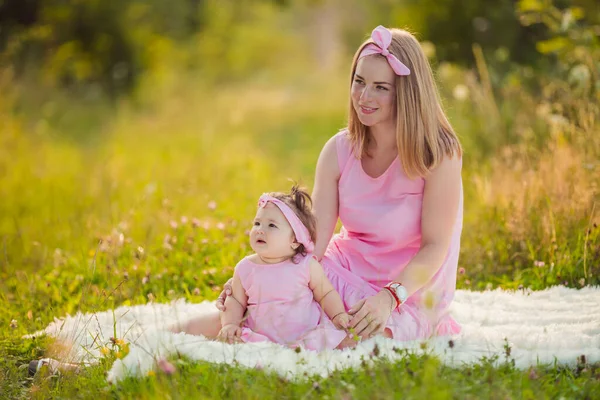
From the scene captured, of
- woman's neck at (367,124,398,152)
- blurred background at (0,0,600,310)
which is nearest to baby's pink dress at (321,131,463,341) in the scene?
woman's neck at (367,124,398,152)

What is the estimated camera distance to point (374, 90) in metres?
3.47

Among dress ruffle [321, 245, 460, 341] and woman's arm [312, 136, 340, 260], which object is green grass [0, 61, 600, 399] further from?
woman's arm [312, 136, 340, 260]

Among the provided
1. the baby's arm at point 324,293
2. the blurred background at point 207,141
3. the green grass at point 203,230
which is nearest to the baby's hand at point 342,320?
the baby's arm at point 324,293

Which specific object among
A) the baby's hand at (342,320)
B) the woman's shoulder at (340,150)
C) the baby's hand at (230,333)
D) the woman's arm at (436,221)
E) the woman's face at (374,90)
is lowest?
the baby's hand at (230,333)

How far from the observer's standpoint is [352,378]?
2912 mm

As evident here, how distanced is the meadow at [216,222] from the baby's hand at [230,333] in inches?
11.7

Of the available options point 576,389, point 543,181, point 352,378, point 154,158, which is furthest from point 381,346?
point 154,158

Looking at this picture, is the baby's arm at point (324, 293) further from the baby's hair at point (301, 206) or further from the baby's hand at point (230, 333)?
the baby's hand at point (230, 333)

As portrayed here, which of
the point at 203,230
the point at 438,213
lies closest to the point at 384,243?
the point at 438,213

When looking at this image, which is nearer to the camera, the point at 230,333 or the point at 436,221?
the point at 230,333

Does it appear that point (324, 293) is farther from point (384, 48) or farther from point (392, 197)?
point (384, 48)

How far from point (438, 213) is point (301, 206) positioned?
0.62 metres

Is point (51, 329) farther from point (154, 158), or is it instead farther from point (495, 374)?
point (154, 158)

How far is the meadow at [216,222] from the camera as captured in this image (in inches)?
114
